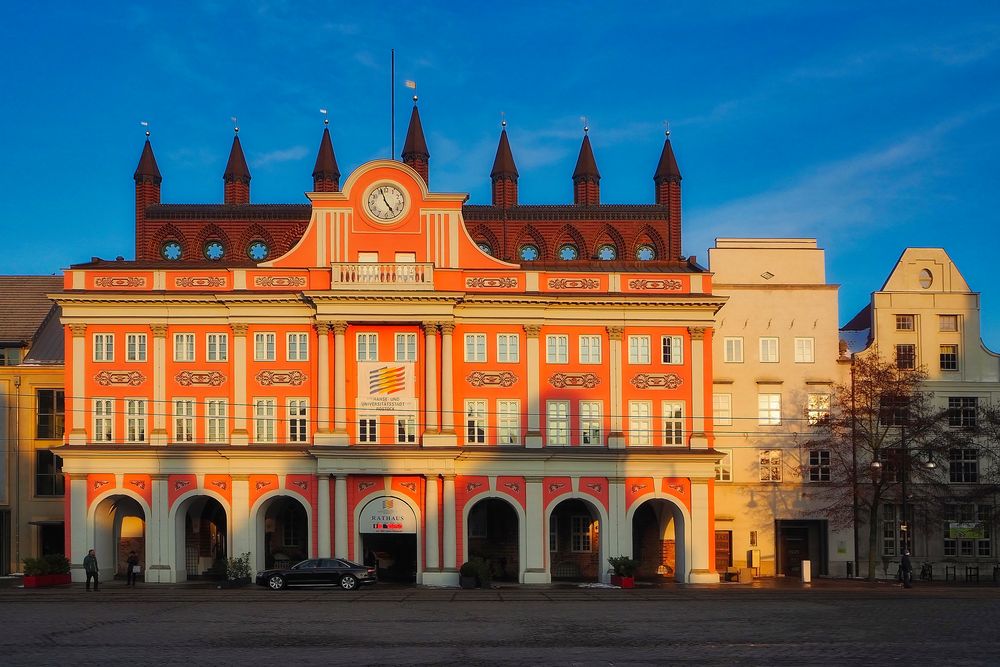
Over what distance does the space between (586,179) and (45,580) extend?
3996 centimetres

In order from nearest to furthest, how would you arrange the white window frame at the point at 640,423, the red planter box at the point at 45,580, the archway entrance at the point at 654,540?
the red planter box at the point at 45,580, the white window frame at the point at 640,423, the archway entrance at the point at 654,540

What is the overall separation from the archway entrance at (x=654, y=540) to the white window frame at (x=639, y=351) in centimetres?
810

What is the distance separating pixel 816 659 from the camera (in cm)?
3050

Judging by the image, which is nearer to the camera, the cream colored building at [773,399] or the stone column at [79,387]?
the stone column at [79,387]

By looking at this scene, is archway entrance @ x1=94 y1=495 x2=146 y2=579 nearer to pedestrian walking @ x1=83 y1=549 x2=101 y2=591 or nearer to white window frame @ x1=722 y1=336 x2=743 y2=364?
pedestrian walking @ x1=83 y1=549 x2=101 y2=591

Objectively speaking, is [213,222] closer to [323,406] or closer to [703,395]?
[323,406]

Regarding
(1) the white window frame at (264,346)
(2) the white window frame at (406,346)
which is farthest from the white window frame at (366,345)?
(1) the white window frame at (264,346)

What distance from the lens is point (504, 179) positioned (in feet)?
253

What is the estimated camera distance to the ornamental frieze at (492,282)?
62.3m

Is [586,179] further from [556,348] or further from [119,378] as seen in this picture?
[119,378]

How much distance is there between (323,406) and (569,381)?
1249 centimetres

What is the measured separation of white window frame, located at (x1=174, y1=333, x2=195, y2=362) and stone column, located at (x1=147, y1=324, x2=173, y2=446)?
589mm

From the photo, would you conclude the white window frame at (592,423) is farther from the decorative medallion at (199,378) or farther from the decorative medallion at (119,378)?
the decorative medallion at (119,378)

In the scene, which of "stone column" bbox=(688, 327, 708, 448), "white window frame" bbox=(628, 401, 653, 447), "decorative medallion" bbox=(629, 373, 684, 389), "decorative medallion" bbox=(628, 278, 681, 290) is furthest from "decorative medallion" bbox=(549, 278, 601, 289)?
"white window frame" bbox=(628, 401, 653, 447)
